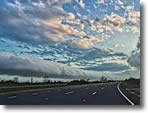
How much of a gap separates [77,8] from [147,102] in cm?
879

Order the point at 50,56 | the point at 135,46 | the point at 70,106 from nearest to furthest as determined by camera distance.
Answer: the point at 70,106 < the point at 135,46 < the point at 50,56

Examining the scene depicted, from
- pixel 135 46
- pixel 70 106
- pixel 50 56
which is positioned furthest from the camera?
pixel 50 56

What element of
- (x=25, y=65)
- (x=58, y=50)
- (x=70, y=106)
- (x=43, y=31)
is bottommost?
(x=70, y=106)

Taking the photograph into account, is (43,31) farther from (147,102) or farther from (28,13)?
(147,102)

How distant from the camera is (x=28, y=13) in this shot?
17688 millimetres

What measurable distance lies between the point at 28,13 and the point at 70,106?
8034mm

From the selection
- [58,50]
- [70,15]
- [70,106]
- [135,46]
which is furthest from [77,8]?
[70,106]

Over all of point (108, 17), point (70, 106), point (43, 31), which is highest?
point (108, 17)

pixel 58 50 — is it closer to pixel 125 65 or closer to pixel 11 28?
pixel 11 28

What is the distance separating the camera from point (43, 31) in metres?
18.4

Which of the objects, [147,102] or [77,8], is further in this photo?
[77,8]

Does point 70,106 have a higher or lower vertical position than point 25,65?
lower

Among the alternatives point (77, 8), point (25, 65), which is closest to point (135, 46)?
point (77, 8)

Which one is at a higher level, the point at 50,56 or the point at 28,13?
the point at 28,13
